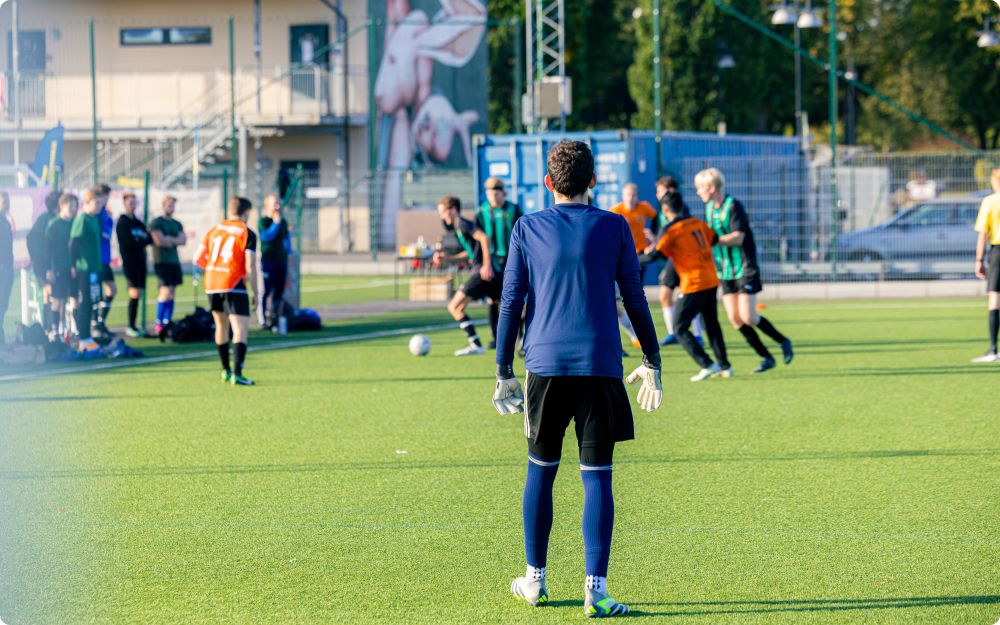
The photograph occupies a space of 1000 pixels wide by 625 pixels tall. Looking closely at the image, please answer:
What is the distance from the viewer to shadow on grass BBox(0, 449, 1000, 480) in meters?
9.18

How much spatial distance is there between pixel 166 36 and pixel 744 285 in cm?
3245

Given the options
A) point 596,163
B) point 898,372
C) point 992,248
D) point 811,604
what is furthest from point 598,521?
point 596,163

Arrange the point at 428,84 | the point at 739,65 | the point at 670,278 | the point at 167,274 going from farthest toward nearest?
the point at 739,65 → the point at 428,84 → the point at 167,274 → the point at 670,278

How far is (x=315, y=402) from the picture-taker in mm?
12594

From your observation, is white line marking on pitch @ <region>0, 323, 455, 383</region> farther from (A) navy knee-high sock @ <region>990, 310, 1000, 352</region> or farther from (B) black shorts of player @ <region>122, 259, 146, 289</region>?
(A) navy knee-high sock @ <region>990, 310, 1000, 352</region>

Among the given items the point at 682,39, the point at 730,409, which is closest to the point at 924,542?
the point at 730,409

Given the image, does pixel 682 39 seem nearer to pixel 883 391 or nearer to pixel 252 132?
pixel 252 132

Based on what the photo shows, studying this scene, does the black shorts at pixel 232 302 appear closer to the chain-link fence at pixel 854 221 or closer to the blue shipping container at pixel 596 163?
the blue shipping container at pixel 596 163

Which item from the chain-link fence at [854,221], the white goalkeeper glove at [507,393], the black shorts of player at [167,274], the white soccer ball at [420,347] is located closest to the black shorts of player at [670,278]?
the white soccer ball at [420,347]

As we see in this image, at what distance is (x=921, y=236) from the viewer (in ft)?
84.4

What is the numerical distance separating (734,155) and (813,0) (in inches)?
1201

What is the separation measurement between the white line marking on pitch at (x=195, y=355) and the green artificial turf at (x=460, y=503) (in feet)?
4.42

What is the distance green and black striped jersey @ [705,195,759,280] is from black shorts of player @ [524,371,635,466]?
26.3ft

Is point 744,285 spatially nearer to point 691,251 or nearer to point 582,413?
point 691,251
